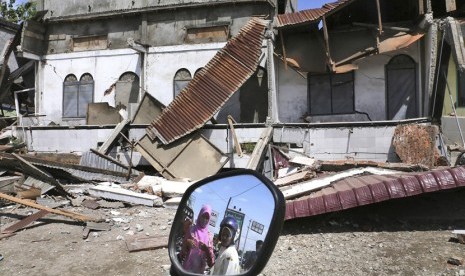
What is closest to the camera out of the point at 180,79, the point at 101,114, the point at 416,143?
the point at 416,143

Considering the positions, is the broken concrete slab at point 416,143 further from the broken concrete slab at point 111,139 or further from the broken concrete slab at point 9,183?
the broken concrete slab at point 9,183

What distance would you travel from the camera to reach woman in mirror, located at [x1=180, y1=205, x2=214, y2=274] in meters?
1.79

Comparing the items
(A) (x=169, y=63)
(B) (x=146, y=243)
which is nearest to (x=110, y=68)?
(A) (x=169, y=63)

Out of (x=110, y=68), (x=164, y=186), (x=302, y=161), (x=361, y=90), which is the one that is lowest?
(x=164, y=186)

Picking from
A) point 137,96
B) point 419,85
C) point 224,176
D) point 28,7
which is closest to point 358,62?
point 419,85

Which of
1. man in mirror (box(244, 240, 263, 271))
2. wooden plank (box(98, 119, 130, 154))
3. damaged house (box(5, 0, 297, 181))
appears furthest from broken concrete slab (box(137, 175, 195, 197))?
man in mirror (box(244, 240, 263, 271))

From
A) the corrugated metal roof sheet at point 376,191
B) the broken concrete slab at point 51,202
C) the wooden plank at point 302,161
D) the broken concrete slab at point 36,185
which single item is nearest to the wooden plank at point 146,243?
the corrugated metal roof sheet at point 376,191

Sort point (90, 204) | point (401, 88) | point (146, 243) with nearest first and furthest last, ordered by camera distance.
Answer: point (146, 243), point (90, 204), point (401, 88)

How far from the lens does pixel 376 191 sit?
17.3 feet

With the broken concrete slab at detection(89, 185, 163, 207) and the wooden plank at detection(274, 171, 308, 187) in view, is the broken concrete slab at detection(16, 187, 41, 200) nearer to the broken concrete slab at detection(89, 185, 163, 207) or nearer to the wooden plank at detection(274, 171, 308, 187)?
the broken concrete slab at detection(89, 185, 163, 207)

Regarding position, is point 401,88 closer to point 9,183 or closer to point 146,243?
point 146,243

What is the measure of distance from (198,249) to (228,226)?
25 cm

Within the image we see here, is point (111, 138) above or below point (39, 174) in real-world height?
above

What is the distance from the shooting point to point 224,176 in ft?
6.26
